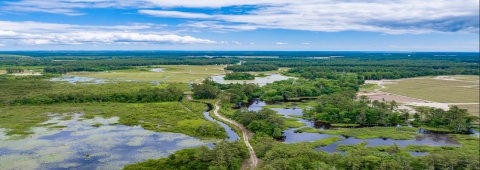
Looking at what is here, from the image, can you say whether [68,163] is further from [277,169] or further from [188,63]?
[188,63]

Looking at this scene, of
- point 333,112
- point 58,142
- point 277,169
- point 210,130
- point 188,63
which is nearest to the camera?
point 277,169

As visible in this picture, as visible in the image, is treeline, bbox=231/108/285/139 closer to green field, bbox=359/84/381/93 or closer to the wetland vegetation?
the wetland vegetation

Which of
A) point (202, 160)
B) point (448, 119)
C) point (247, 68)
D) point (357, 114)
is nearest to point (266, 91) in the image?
point (357, 114)

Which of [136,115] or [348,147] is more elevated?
[136,115]

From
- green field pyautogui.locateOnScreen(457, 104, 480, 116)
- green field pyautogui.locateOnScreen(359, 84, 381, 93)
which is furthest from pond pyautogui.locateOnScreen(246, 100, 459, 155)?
green field pyautogui.locateOnScreen(359, 84, 381, 93)

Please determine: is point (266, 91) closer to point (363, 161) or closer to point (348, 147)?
point (348, 147)

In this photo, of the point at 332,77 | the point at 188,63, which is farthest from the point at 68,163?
the point at 188,63

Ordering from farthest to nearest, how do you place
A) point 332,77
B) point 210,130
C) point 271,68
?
point 271,68, point 332,77, point 210,130
